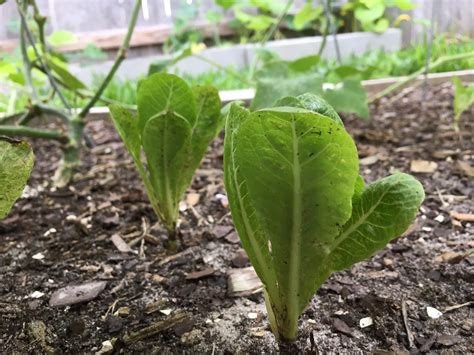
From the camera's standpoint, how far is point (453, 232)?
0.97 meters

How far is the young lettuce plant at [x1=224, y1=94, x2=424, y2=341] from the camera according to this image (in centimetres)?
50

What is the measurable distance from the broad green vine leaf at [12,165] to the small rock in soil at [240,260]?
Answer: 16.8 inches

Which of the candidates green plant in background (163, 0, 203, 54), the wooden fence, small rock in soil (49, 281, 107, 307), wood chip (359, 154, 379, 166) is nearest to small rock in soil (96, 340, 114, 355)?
small rock in soil (49, 281, 107, 307)

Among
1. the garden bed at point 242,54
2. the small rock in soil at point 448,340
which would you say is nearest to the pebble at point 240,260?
the small rock in soil at point 448,340

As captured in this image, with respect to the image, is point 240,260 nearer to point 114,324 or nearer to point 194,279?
point 194,279

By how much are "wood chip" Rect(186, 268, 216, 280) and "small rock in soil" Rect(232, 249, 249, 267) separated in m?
0.05

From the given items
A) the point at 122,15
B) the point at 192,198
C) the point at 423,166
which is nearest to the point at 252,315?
the point at 192,198

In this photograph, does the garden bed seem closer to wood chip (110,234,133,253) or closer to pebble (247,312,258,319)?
wood chip (110,234,133,253)

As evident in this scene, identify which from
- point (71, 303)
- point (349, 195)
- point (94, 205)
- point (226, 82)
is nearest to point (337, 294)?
point (349, 195)

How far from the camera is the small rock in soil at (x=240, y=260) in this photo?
891 mm

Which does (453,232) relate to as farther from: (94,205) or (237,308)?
(94,205)

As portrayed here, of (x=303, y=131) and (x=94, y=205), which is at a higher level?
(x=303, y=131)

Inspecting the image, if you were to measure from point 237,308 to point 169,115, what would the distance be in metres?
0.32

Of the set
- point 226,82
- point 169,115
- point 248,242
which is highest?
point 169,115
